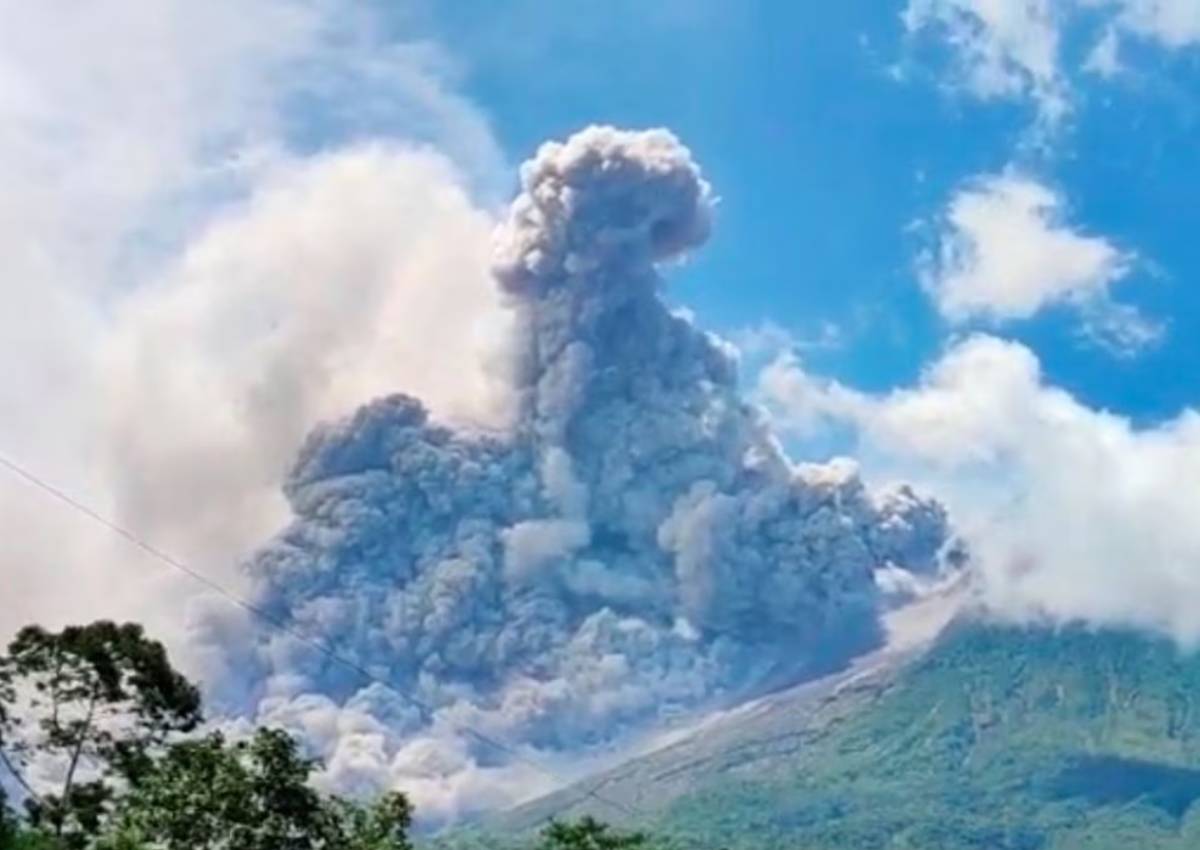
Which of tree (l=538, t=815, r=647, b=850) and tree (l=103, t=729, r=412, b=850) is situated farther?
tree (l=538, t=815, r=647, b=850)

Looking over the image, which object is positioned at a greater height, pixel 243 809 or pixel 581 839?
pixel 581 839

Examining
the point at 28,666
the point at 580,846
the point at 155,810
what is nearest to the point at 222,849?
the point at 155,810

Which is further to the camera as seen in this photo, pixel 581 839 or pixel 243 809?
pixel 581 839

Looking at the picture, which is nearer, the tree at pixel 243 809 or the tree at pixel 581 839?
the tree at pixel 243 809
